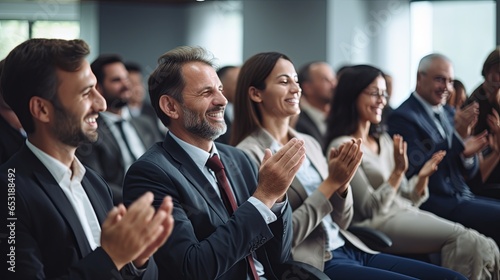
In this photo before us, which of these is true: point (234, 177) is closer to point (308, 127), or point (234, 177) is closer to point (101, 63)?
point (308, 127)

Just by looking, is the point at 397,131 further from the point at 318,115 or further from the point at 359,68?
the point at 318,115

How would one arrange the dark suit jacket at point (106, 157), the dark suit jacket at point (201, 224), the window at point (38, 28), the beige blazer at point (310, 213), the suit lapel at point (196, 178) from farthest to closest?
1. the window at point (38, 28)
2. the dark suit jacket at point (106, 157)
3. the beige blazer at point (310, 213)
4. the suit lapel at point (196, 178)
5. the dark suit jacket at point (201, 224)

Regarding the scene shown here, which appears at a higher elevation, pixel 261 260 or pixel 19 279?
pixel 19 279

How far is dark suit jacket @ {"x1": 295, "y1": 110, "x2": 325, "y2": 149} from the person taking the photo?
4.58m

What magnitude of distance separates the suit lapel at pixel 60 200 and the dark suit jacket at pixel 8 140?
104 cm

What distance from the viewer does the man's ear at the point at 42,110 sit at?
1564 mm

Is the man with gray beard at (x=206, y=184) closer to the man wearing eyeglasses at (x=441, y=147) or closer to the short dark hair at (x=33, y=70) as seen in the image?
the short dark hair at (x=33, y=70)

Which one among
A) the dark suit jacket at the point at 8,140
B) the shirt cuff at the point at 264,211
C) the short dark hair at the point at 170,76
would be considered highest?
the short dark hair at the point at 170,76

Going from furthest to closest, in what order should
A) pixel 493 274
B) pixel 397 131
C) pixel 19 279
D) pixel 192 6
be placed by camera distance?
pixel 192 6
pixel 397 131
pixel 493 274
pixel 19 279

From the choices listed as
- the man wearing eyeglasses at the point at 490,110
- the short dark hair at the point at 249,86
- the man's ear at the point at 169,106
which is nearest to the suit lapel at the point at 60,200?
the man's ear at the point at 169,106

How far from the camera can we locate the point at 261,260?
83.1 inches

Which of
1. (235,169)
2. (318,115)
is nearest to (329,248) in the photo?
(235,169)

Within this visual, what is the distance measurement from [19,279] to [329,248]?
4.38ft

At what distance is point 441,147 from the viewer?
3227 millimetres
